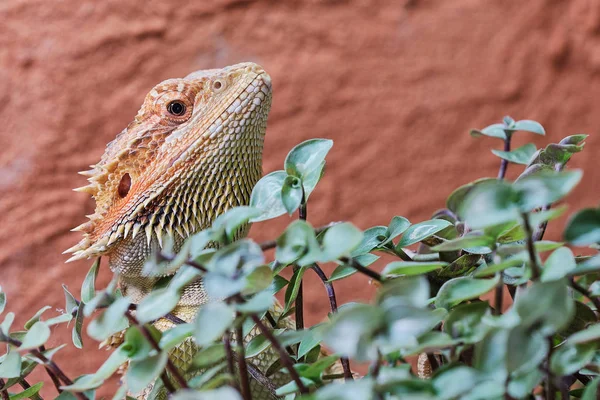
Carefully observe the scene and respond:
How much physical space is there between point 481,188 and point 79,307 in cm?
46

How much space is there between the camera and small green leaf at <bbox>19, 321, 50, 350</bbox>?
445 mm

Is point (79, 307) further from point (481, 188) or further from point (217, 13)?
point (217, 13)

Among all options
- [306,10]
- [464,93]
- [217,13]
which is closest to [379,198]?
[464,93]

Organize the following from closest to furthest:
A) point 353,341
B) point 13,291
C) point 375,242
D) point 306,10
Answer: point 353,341 → point 375,242 → point 13,291 → point 306,10

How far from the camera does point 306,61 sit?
76.1 inches

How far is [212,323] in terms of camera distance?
343mm

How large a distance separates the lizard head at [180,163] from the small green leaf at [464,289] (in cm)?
54

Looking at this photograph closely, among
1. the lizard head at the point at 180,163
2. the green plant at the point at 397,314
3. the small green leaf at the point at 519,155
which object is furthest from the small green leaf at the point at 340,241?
the lizard head at the point at 180,163

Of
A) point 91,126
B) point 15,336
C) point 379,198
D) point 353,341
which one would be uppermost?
point 353,341

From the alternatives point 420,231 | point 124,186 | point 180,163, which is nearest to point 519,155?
point 420,231

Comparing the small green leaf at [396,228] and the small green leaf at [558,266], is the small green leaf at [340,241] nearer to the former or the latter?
the small green leaf at [558,266]

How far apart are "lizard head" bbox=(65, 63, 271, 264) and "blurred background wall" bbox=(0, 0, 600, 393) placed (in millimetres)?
836

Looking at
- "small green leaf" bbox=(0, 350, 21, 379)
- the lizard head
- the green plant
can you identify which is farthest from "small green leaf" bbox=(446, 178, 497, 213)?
the lizard head

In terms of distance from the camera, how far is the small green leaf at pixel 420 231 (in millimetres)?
616
